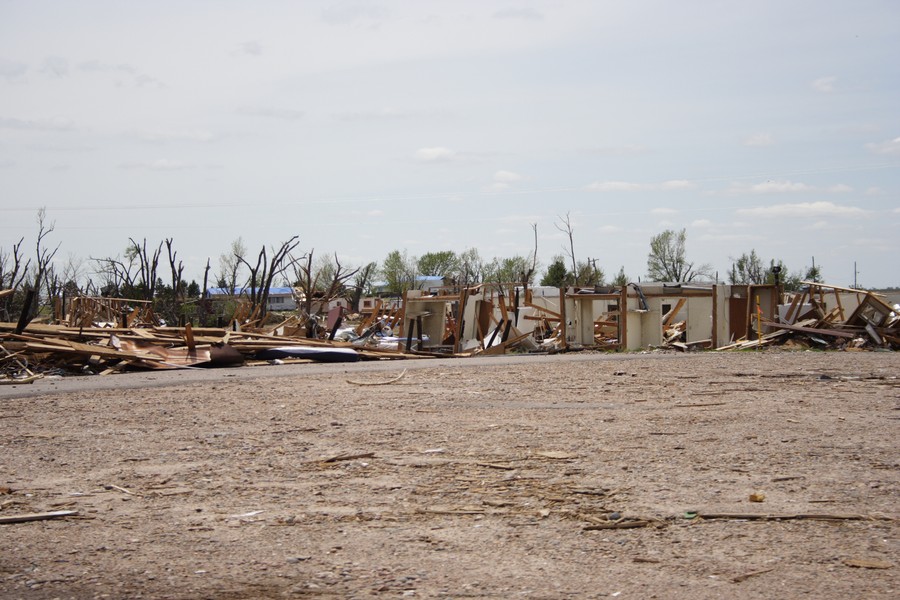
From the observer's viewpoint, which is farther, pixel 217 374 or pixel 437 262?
pixel 437 262

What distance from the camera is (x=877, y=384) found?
1490cm

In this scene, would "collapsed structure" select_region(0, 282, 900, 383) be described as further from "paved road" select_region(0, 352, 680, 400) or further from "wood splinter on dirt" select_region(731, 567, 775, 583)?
"wood splinter on dirt" select_region(731, 567, 775, 583)

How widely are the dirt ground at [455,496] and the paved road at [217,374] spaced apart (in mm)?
2894

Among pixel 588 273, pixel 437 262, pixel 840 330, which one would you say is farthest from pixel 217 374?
pixel 437 262

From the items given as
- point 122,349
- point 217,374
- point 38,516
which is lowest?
point 38,516

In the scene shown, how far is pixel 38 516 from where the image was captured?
20.4 feet

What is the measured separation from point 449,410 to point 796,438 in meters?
4.45

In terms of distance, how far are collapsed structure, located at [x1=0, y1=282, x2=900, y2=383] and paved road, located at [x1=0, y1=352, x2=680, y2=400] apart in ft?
3.63

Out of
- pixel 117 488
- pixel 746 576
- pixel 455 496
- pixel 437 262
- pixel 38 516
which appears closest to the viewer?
pixel 746 576

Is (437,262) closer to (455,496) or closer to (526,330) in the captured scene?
(526,330)

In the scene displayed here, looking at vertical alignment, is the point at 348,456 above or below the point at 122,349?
below

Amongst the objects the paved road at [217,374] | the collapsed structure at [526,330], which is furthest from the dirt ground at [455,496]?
the collapsed structure at [526,330]

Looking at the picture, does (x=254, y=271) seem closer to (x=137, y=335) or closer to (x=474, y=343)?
→ (x=474, y=343)

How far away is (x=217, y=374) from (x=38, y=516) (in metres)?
13.0
